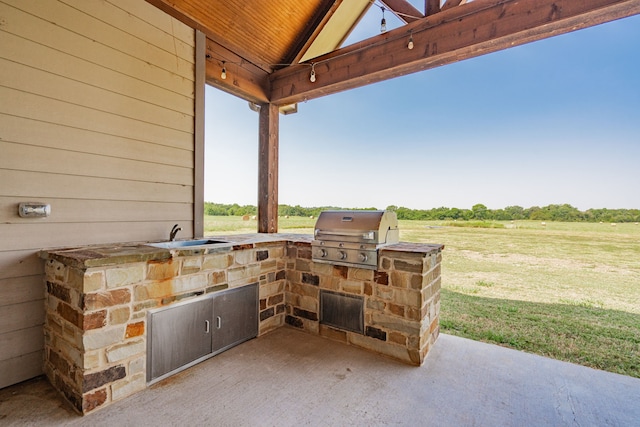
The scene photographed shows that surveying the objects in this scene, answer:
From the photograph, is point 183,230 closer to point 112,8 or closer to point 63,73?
point 63,73

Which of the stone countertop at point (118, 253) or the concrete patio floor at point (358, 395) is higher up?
the stone countertop at point (118, 253)

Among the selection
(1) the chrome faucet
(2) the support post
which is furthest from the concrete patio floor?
(2) the support post

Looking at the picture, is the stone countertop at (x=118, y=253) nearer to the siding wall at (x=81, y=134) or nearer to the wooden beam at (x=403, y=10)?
the siding wall at (x=81, y=134)

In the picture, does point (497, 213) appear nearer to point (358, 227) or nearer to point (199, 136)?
point (358, 227)

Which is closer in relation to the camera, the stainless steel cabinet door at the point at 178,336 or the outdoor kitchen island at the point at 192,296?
the outdoor kitchen island at the point at 192,296

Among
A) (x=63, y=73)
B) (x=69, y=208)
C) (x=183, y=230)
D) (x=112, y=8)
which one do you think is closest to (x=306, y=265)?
(x=183, y=230)

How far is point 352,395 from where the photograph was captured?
1.85 meters

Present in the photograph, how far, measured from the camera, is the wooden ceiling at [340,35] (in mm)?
2256

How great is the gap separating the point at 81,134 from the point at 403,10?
122 inches

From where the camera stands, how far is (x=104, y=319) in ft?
5.56

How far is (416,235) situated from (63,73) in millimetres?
3611

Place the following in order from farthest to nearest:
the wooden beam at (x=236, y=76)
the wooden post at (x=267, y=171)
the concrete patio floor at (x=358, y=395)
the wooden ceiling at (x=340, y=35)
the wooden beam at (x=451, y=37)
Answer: the wooden post at (x=267, y=171)
the wooden beam at (x=236, y=76)
the wooden ceiling at (x=340, y=35)
the wooden beam at (x=451, y=37)
the concrete patio floor at (x=358, y=395)

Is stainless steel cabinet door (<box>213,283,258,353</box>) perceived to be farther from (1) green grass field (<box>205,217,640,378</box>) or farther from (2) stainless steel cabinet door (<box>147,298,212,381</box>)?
(1) green grass field (<box>205,217,640,378</box>)

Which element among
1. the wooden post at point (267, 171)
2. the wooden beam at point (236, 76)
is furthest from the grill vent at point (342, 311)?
the wooden beam at point (236, 76)
